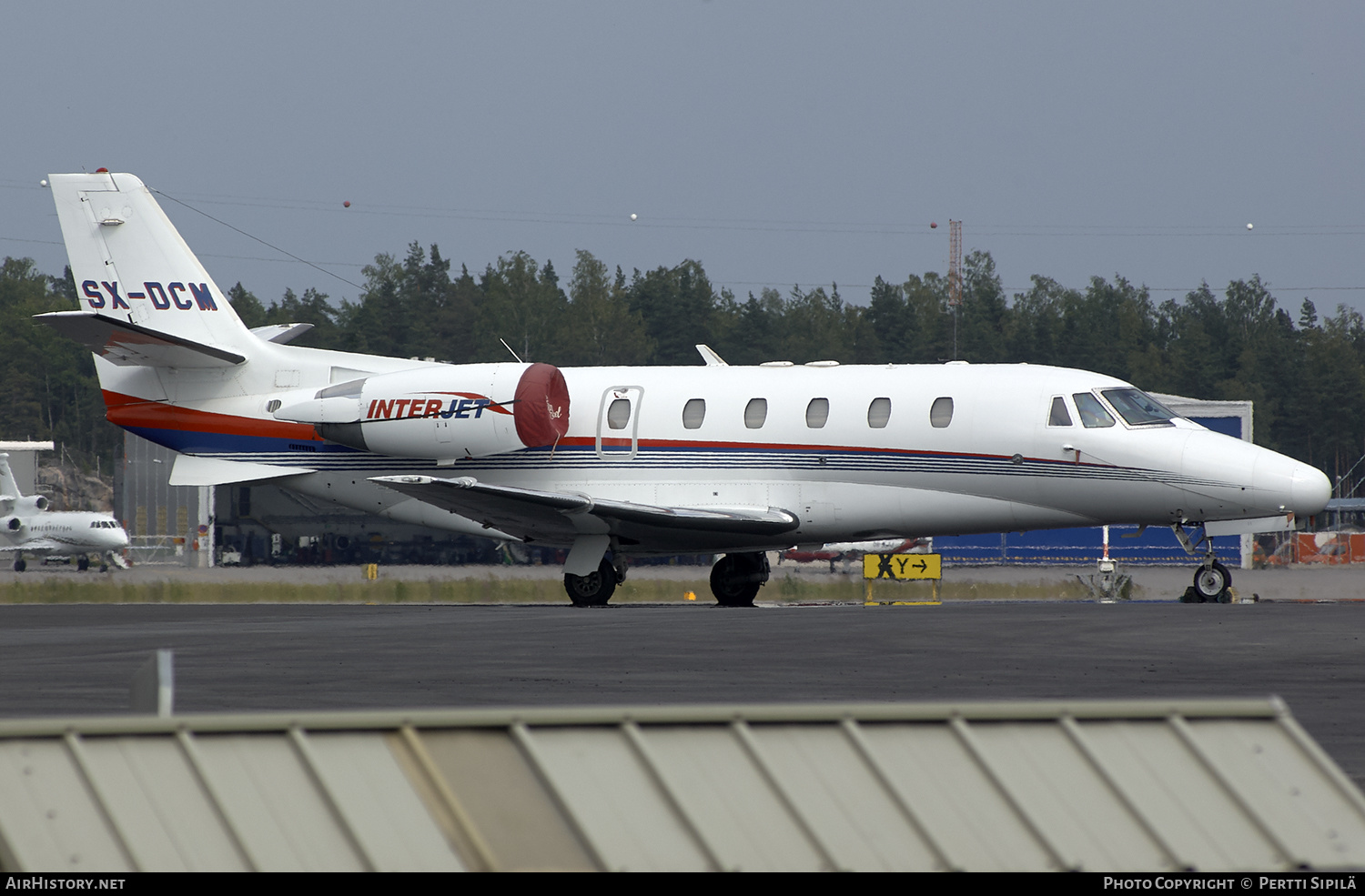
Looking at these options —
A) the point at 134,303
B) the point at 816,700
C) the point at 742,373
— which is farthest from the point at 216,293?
the point at 816,700

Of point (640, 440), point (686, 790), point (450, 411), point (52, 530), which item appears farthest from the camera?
point (52, 530)

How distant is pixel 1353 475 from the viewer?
111 metres

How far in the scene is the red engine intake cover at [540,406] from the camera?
888 inches

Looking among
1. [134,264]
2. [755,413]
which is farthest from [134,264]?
[755,413]

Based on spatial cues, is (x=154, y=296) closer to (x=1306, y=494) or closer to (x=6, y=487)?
(x=1306, y=494)

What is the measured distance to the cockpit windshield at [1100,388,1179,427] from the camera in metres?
21.0

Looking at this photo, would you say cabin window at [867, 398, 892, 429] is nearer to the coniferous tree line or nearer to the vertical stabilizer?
the vertical stabilizer

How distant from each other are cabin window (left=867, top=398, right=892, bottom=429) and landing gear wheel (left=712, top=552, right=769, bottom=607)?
3588 mm

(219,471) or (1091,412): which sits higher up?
(1091,412)

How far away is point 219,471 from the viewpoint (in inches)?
962

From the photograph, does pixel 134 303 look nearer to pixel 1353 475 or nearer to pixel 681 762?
Result: pixel 681 762

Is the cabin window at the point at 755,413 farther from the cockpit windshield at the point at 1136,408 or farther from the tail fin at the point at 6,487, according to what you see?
the tail fin at the point at 6,487

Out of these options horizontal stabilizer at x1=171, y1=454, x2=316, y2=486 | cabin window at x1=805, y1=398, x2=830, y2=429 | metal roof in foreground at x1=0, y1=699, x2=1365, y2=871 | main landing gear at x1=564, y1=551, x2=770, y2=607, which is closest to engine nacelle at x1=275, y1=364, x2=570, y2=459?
horizontal stabilizer at x1=171, y1=454, x2=316, y2=486

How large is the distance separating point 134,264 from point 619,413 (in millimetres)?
8456
